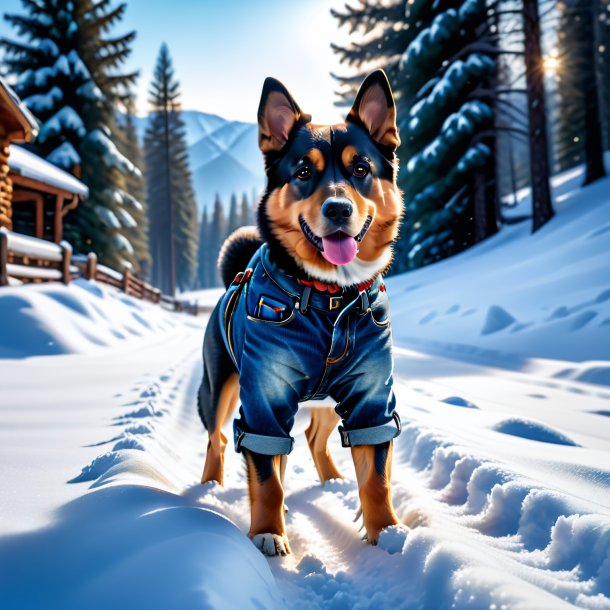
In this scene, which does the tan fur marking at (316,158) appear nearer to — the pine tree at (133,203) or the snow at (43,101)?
the snow at (43,101)

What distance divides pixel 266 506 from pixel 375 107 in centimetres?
193

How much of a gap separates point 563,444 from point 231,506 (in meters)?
2.25

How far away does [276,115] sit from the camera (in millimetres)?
2463

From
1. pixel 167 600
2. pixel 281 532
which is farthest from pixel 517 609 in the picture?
pixel 281 532

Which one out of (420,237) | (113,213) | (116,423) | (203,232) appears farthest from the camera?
(203,232)

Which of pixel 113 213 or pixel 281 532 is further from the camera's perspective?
pixel 113 213

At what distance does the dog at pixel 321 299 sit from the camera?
2.21 metres

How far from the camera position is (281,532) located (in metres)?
2.17

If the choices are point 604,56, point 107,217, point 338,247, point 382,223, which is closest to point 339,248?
point 338,247

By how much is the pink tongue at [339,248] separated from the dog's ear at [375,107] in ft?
2.07

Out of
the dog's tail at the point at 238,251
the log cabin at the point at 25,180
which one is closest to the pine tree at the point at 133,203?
the log cabin at the point at 25,180

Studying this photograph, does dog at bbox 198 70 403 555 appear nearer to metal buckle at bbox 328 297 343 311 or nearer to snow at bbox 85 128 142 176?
metal buckle at bbox 328 297 343 311

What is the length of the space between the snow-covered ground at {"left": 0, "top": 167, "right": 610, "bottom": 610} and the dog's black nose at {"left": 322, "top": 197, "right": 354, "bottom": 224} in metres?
1.15

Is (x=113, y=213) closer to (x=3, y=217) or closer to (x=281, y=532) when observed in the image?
(x=3, y=217)
